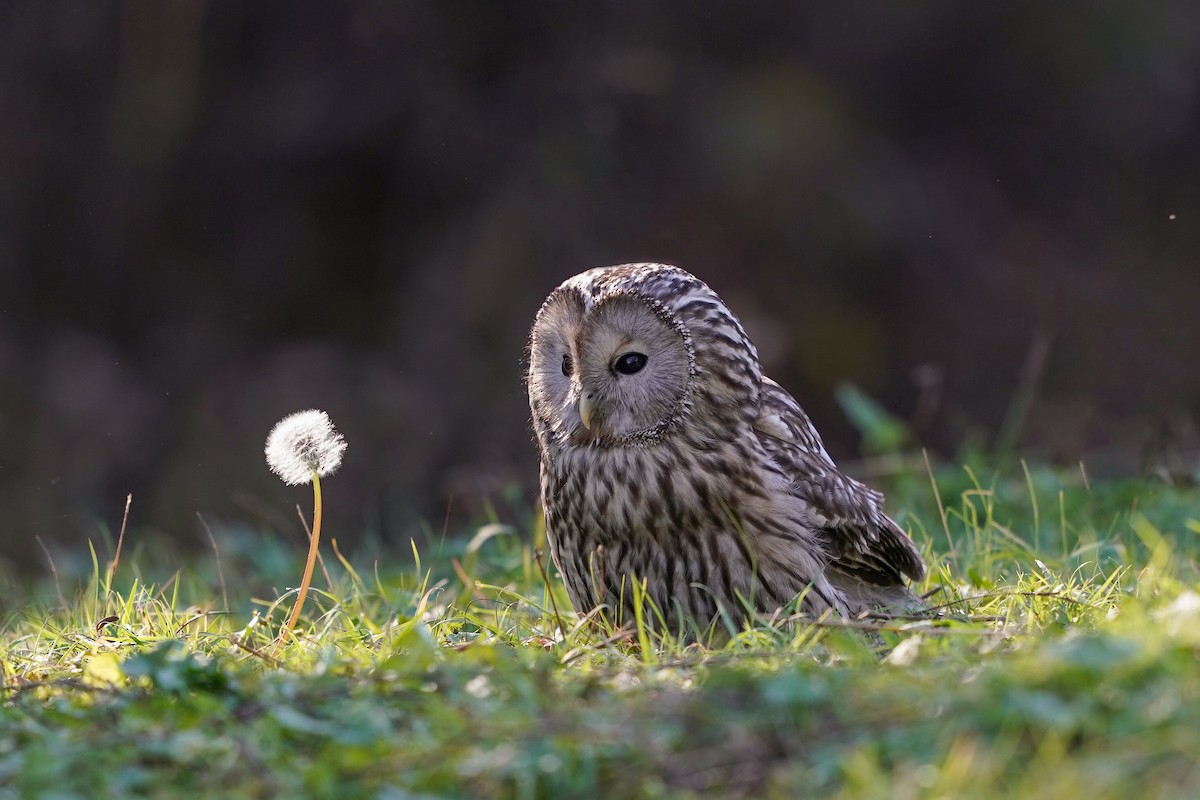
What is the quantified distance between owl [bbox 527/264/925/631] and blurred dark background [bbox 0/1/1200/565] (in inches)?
211

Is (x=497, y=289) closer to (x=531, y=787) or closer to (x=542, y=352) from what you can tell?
(x=542, y=352)

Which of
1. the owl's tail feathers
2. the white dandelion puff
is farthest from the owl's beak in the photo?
the owl's tail feathers

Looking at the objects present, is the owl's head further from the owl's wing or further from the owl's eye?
the owl's wing

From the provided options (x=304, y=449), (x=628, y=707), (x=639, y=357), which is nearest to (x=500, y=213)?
(x=639, y=357)

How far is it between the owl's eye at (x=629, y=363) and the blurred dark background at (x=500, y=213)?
18.1ft

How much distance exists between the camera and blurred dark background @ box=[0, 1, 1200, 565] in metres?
9.76

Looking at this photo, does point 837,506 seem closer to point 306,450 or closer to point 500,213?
point 306,450

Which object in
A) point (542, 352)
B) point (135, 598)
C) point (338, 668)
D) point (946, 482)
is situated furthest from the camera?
point (946, 482)

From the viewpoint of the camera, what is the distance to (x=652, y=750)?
2307 mm

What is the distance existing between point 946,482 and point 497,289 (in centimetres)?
455

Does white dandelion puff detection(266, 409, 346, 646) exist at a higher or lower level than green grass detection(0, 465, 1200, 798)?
higher

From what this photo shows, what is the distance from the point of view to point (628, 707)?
2486mm

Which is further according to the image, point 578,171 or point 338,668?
point 578,171

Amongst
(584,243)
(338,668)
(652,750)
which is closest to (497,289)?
(584,243)
